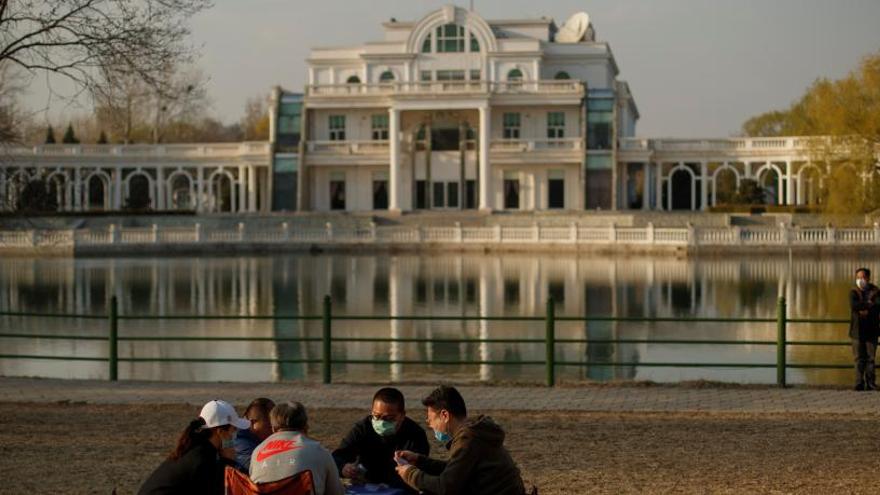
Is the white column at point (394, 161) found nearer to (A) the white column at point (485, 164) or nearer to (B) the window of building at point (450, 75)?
(B) the window of building at point (450, 75)

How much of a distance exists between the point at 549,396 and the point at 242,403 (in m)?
3.98

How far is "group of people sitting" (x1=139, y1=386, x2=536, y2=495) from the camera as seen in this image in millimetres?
7969

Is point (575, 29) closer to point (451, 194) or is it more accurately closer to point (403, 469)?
point (451, 194)

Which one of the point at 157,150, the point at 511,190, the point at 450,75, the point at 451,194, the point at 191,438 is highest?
the point at 450,75

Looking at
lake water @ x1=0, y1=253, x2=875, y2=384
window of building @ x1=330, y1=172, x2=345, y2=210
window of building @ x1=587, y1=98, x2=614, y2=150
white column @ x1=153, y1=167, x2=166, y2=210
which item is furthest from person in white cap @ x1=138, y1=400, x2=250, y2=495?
white column @ x1=153, y1=167, x2=166, y2=210

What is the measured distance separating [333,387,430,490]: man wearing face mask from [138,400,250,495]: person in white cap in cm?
119

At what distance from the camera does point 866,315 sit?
58.1 ft

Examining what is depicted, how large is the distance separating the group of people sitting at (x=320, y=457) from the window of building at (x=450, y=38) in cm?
7206

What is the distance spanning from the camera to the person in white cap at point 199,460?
8148 millimetres

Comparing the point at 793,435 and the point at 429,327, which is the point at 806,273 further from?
the point at 793,435

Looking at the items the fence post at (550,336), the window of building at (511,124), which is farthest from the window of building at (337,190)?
the fence post at (550,336)

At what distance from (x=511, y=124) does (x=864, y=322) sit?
201 feet

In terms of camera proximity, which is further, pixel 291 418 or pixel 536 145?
pixel 536 145

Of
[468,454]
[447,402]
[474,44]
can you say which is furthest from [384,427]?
[474,44]
